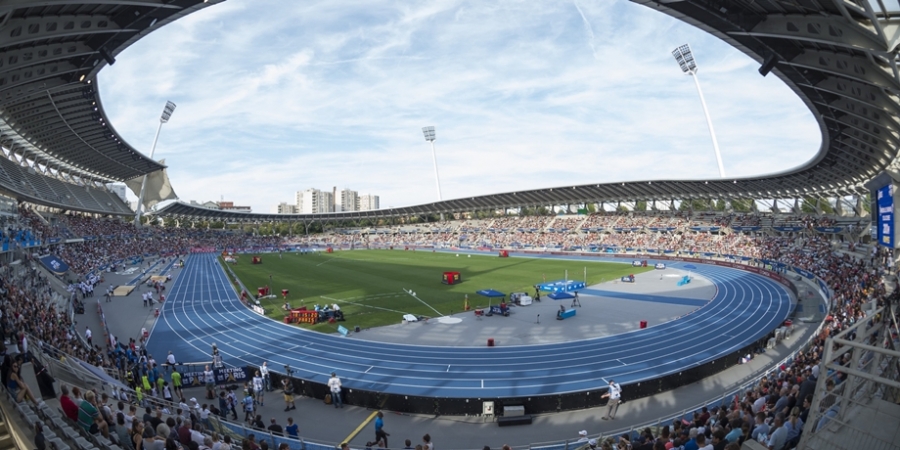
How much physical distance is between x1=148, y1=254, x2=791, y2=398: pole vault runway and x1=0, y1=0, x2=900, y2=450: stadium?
134 millimetres

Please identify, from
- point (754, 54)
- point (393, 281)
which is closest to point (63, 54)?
point (754, 54)

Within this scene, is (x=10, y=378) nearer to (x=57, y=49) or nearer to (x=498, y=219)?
(x=57, y=49)

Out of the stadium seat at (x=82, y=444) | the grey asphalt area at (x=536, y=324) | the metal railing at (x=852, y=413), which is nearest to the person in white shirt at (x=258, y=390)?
the grey asphalt area at (x=536, y=324)

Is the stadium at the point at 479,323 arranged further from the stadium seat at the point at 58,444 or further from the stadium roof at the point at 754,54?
the stadium seat at the point at 58,444

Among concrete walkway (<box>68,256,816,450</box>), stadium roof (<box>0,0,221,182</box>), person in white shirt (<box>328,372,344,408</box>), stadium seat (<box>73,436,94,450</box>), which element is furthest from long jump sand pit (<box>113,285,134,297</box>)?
stadium seat (<box>73,436,94,450</box>)

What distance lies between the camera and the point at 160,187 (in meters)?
91.2

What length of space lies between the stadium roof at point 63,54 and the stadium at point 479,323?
0.09m

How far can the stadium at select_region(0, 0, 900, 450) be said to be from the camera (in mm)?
A: 9383

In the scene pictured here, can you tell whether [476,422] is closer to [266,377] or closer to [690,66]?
[266,377]

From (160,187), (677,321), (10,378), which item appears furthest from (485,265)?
(160,187)

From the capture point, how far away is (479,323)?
25.5 metres

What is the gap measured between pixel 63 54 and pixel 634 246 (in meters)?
62.5

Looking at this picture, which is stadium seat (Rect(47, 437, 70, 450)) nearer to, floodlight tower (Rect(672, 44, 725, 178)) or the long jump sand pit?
the long jump sand pit

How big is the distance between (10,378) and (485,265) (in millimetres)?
45264
